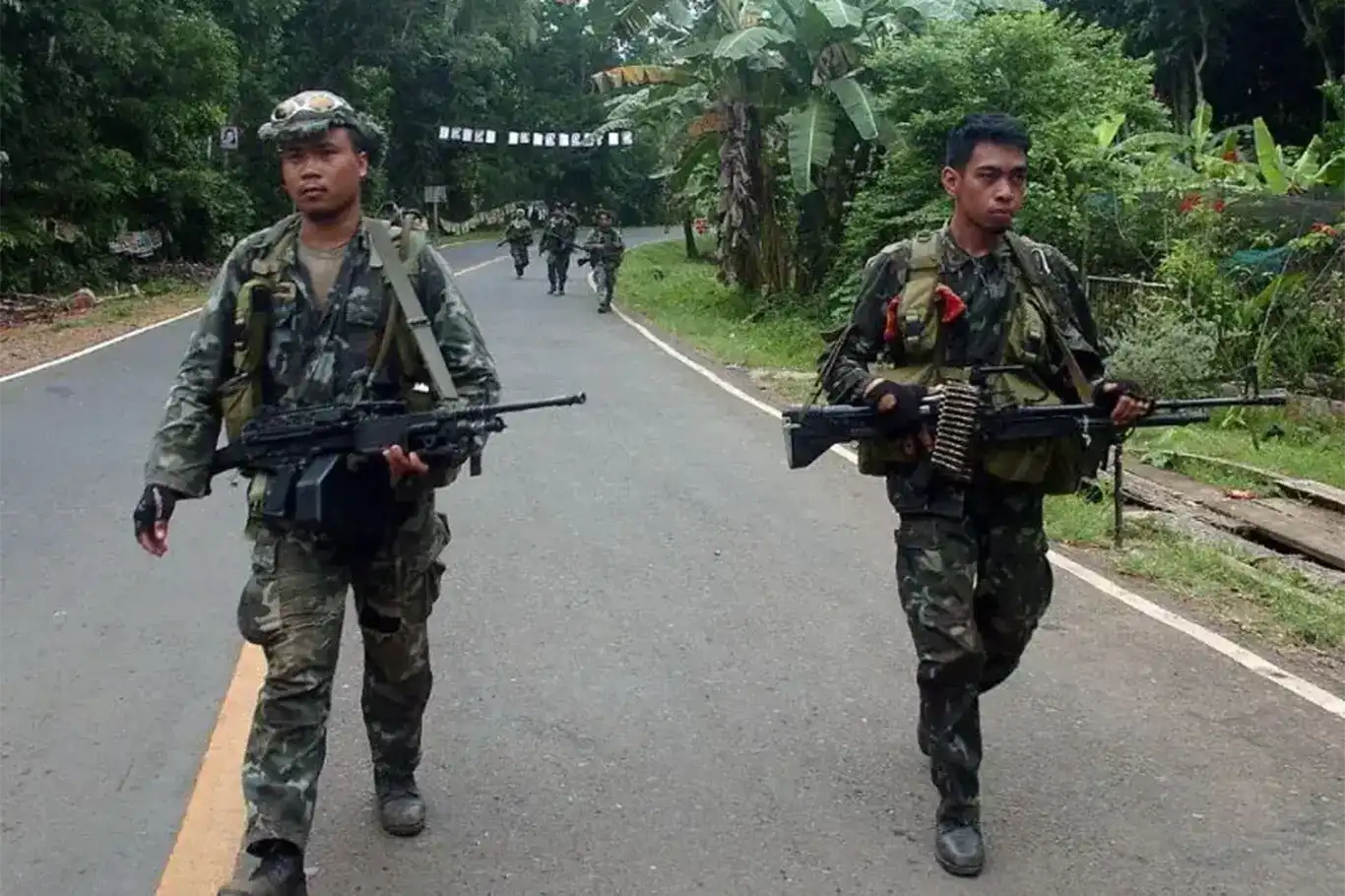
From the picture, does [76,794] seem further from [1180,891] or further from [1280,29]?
[1280,29]

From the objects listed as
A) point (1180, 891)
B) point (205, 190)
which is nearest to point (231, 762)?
point (1180, 891)

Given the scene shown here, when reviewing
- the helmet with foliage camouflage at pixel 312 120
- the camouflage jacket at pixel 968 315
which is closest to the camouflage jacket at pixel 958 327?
the camouflage jacket at pixel 968 315

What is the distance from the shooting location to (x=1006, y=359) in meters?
3.98

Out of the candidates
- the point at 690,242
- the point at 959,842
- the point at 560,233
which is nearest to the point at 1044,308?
the point at 959,842

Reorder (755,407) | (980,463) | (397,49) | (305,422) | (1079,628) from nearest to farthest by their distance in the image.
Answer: (305,422)
(980,463)
(1079,628)
(755,407)
(397,49)

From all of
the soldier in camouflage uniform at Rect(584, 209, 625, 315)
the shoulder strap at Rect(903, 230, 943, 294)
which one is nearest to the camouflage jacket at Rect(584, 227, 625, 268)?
the soldier in camouflage uniform at Rect(584, 209, 625, 315)

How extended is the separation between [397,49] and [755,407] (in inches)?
1400

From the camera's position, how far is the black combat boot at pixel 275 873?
11.4ft

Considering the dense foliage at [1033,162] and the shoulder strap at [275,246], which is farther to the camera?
the dense foliage at [1033,162]

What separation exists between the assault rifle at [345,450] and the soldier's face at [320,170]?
50 cm

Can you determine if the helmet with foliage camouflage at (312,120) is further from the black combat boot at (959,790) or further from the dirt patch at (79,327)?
the dirt patch at (79,327)

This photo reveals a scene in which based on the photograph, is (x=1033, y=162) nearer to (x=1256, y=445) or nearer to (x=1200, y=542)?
(x=1256, y=445)

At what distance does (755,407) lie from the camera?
42.9ft

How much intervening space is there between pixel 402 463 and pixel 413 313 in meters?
0.40
